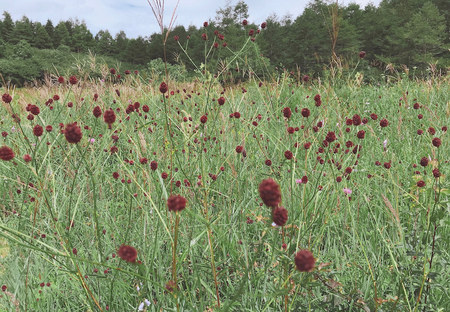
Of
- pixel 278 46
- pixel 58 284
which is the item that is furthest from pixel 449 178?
pixel 278 46

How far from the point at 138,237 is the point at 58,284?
0.37 meters

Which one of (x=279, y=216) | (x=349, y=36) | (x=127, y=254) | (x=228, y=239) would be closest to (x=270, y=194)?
(x=279, y=216)

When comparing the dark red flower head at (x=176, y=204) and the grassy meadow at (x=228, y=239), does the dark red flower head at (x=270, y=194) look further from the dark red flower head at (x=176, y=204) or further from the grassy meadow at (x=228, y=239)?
the dark red flower head at (x=176, y=204)

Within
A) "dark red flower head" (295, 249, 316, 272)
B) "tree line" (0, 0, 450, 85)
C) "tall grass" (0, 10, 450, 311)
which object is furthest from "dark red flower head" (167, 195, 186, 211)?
"tree line" (0, 0, 450, 85)

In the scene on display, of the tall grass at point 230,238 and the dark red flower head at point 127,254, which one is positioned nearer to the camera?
the dark red flower head at point 127,254

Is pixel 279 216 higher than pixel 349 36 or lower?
lower

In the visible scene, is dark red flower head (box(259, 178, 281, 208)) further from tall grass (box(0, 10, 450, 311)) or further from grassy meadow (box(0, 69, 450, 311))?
tall grass (box(0, 10, 450, 311))

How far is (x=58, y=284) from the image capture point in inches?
51.2

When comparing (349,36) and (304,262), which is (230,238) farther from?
(349,36)

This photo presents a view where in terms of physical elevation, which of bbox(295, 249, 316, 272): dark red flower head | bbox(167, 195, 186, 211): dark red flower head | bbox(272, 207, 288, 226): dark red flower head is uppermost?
bbox(167, 195, 186, 211): dark red flower head

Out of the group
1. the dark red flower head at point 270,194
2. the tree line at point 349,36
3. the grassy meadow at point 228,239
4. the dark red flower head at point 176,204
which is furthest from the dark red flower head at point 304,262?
the tree line at point 349,36

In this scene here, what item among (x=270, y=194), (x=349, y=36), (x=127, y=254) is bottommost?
(x=127, y=254)

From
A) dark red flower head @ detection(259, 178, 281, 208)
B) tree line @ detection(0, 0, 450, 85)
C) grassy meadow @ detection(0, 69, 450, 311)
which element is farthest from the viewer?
tree line @ detection(0, 0, 450, 85)

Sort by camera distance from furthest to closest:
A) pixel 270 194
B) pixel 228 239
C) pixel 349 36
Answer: pixel 349 36 < pixel 228 239 < pixel 270 194
